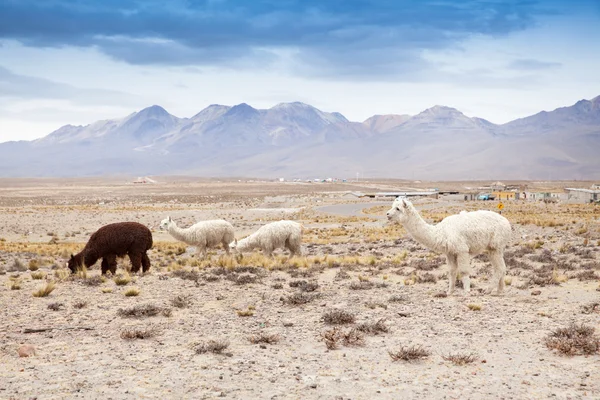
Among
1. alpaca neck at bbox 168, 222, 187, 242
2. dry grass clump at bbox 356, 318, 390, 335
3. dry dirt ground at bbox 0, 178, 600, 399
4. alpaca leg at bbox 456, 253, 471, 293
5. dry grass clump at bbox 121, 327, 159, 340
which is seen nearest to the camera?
dry dirt ground at bbox 0, 178, 600, 399

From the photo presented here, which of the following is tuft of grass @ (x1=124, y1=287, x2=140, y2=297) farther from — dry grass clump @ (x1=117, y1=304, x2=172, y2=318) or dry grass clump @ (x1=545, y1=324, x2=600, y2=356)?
dry grass clump @ (x1=545, y1=324, x2=600, y2=356)

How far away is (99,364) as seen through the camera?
7.38 metres

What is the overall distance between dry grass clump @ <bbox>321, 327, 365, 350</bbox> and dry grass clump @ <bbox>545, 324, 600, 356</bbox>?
2.67 m

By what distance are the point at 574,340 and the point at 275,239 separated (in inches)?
446

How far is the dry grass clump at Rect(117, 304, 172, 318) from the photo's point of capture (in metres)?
9.96

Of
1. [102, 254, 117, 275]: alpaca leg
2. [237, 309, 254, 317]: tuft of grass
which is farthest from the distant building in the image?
[237, 309, 254, 317]: tuft of grass

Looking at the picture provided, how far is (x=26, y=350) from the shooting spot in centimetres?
771

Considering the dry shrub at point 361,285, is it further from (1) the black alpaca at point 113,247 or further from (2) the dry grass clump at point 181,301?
(1) the black alpaca at point 113,247

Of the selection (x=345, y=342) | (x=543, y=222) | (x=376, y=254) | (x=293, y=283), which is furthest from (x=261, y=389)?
(x=543, y=222)

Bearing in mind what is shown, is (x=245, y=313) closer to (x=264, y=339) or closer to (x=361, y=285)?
(x=264, y=339)

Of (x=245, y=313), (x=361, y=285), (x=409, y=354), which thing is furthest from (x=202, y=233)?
(x=409, y=354)

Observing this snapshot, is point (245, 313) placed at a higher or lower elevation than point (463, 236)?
lower

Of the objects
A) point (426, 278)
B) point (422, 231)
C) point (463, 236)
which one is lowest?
point (426, 278)

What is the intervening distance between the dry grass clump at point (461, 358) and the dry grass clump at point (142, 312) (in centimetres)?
506
